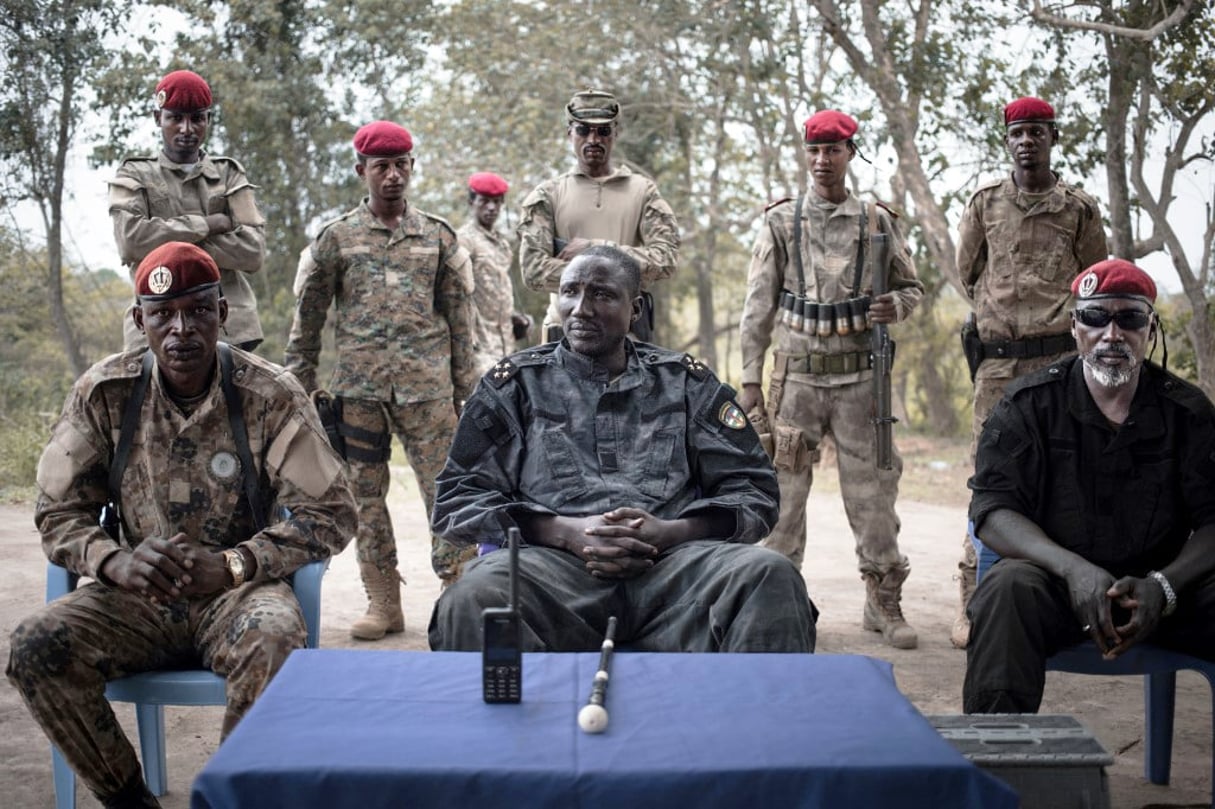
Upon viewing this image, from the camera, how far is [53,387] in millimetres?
12461

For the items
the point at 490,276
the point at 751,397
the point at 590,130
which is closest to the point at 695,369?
the point at 751,397

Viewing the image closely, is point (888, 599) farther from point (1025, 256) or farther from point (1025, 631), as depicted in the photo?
point (1025, 631)

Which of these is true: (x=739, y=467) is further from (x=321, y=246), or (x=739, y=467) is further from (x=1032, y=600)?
(x=321, y=246)

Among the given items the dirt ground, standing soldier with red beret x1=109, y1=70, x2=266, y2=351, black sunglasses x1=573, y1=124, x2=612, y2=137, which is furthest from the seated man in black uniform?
black sunglasses x1=573, y1=124, x2=612, y2=137

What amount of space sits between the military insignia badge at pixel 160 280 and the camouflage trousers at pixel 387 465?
2.52 meters

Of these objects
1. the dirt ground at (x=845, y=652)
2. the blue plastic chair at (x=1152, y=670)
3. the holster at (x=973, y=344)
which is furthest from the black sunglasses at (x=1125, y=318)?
the holster at (x=973, y=344)

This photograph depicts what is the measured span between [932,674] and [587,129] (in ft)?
9.74

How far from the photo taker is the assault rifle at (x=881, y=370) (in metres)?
6.00

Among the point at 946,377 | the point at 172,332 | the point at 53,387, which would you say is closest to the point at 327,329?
the point at 53,387

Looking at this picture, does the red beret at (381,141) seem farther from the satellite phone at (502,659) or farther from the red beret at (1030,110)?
the satellite phone at (502,659)

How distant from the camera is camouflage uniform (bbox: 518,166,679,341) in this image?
636 centimetres

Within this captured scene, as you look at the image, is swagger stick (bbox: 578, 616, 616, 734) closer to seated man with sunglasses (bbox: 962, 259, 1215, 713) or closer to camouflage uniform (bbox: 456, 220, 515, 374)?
seated man with sunglasses (bbox: 962, 259, 1215, 713)

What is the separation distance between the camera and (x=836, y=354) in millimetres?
6148

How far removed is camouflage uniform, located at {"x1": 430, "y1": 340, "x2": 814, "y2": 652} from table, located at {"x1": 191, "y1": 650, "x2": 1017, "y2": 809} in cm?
96
